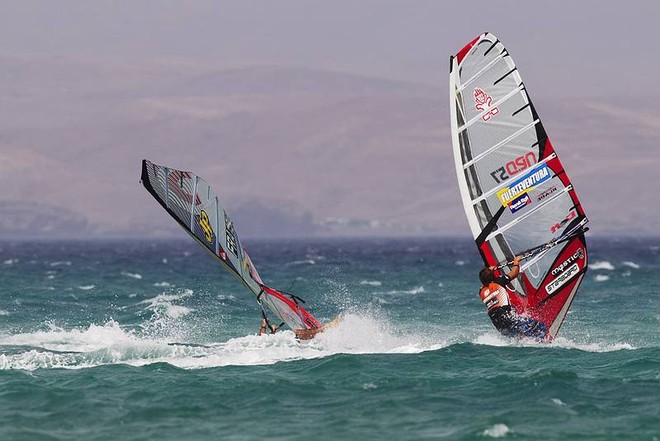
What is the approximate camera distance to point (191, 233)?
20.6m

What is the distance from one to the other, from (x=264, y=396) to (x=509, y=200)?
24.8ft

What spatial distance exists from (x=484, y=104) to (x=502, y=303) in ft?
13.1

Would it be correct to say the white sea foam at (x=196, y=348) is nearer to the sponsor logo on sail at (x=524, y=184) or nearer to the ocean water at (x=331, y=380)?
the ocean water at (x=331, y=380)

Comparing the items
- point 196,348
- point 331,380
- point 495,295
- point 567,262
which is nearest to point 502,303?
point 495,295

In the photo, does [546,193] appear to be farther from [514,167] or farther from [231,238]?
[231,238]

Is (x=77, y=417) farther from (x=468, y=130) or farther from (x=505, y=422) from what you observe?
(x=468, y=130)

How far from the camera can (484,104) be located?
22.6 metres

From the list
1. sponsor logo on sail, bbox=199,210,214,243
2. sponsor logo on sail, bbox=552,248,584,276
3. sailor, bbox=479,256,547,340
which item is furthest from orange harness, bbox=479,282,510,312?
sponsor logo on sail, bbox=199,210,214,243

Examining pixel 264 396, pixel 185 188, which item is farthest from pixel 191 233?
pixel 264 396

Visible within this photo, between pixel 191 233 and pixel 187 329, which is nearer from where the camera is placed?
pixel 191 233

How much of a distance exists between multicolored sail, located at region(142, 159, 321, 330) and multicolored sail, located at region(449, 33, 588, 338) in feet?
13.8

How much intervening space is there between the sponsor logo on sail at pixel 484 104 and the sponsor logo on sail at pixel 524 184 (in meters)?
1.38

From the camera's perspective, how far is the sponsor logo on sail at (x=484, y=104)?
22547 mm

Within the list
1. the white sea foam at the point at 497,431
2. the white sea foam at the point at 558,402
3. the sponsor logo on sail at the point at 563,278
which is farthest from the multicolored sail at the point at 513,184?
the white sea foam at the point at 497,431
